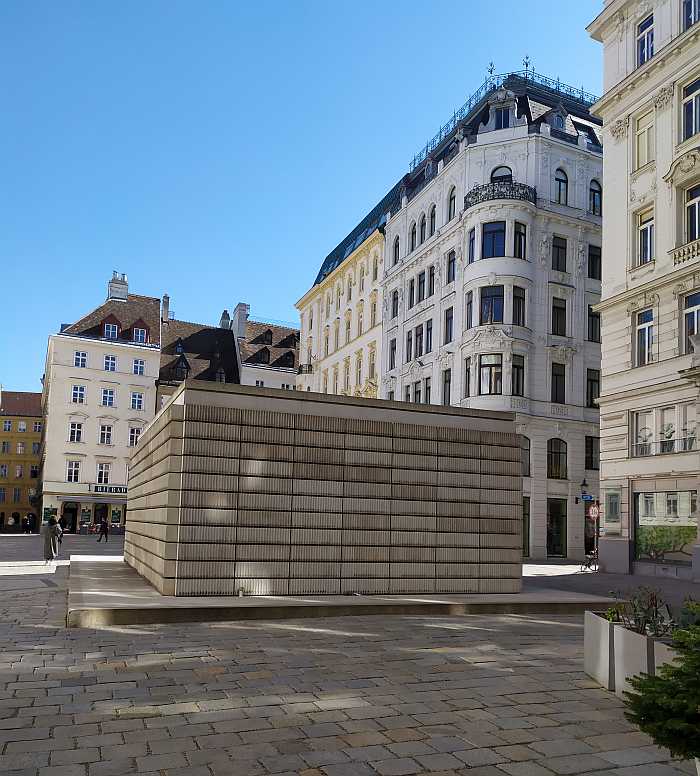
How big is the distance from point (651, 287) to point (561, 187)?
1493cm

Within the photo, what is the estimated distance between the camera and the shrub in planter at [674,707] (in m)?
4.41

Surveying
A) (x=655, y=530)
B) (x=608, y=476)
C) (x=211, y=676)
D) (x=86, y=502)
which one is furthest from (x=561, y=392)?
(x=86, y=502)

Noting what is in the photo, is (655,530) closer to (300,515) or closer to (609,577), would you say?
(609,577)

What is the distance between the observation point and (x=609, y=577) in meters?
27.0

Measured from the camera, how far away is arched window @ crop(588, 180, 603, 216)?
137 feet

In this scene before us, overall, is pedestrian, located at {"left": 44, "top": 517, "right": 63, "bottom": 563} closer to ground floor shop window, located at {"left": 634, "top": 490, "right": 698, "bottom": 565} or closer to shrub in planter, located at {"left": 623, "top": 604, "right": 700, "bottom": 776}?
ground floor shop window, located at {"left": 634, "top": 490, "right": 698, "bottom": 565}

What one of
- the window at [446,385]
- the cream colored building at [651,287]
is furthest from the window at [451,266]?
the cream colored building at [651,287]

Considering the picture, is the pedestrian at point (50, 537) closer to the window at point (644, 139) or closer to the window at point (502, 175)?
the window at point (644, 139)

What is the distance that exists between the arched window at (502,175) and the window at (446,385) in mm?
9645

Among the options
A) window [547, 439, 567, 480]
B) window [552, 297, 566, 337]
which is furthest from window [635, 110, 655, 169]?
window [547, 439, 567, 480]

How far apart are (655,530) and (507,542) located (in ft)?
42.0

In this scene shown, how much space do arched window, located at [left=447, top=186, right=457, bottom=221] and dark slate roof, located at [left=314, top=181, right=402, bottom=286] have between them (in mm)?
7700

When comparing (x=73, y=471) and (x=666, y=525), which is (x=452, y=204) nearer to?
(x=666, y=525)

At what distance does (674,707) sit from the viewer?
4.48 meters
